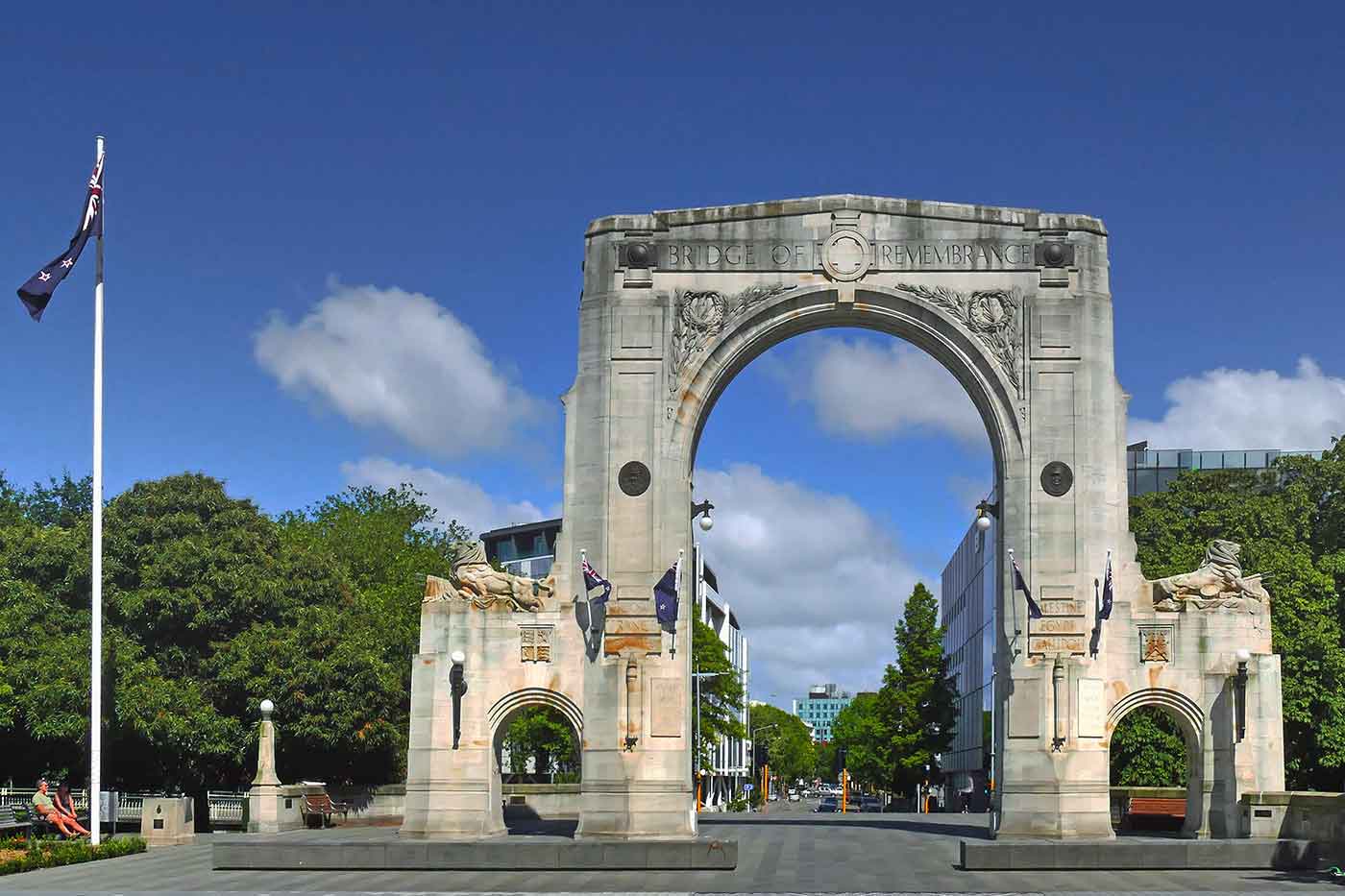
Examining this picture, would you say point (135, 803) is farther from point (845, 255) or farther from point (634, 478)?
point (845, 255)

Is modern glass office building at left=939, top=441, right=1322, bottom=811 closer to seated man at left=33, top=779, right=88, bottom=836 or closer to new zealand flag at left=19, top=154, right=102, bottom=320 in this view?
seated man at left=33, top=779, right=88, bottom=836

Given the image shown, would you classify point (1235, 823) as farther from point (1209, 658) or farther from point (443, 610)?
point (443, 610)

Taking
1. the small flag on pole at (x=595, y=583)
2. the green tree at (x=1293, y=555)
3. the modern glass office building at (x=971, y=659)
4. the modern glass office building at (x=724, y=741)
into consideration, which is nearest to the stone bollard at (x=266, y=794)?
the small flag on pole at (x=595, y=583)

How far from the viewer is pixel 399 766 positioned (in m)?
47.2

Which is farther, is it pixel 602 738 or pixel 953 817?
pixel 953 817

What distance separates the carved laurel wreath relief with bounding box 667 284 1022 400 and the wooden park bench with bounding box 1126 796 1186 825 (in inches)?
414

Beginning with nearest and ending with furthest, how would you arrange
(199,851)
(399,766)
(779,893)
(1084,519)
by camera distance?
(779,893) < (199,851) < (1084,519) < (399,766)

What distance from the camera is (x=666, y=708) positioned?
31.3 metres

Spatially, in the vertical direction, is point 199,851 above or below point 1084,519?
below

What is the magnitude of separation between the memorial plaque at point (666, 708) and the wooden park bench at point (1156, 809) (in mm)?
11431

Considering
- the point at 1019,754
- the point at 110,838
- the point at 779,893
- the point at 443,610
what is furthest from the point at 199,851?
the point at 1019,754

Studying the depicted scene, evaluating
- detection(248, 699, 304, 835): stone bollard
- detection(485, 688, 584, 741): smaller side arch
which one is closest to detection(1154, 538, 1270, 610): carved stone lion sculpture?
detection(485, 688, 584, 741): smaller side arch

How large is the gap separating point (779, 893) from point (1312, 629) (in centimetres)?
2475

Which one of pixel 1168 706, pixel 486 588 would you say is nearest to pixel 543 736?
pixel 486 588
